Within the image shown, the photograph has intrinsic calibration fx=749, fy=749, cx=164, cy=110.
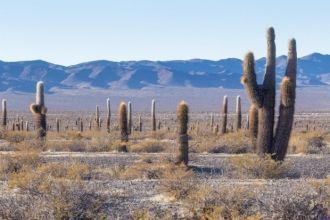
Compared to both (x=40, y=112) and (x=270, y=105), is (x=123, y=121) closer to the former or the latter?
(x=40, y=112)

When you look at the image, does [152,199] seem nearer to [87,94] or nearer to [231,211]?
[231,211]

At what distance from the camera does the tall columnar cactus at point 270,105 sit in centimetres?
2495

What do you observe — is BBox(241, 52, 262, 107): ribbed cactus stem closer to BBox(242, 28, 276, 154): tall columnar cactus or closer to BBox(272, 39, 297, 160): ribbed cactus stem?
BBox(242, 28, 276, 154): tall columnar cactus

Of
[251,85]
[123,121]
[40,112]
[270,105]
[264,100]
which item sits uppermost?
[251,85]

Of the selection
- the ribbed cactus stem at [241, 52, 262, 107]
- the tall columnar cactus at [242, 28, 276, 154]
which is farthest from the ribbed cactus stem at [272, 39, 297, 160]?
the ribbed cactus stem at [241, 52, 262, 107]

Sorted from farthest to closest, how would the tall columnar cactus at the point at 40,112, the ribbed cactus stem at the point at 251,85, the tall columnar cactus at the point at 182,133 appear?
the tall columnar cactus at the point at 40,112, the tall columnar cactus at the point at 182,133, the ribbed cactus stem at the point at 251,85

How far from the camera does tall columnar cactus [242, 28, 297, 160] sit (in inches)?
982

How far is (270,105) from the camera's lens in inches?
998

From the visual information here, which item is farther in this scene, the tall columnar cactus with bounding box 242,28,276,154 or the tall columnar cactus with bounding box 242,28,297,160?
the tall columnar cactus with bounding box 242,28,276,154

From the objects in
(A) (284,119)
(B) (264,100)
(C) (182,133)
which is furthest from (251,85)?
(C) (182,133)

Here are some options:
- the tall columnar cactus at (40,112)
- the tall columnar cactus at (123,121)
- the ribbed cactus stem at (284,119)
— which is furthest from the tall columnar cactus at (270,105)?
the tall columnar cactus at (40,112)

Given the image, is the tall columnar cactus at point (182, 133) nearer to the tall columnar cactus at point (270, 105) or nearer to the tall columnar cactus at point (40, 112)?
the tall columnar cactus at point (270, 105)

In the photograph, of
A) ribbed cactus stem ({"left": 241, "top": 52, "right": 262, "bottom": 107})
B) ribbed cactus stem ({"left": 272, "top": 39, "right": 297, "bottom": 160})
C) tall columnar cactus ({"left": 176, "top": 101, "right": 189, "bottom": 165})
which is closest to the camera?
ribbed cactus stem ({"left": 272, "top": 39, "right": 297, "bottom": 160})

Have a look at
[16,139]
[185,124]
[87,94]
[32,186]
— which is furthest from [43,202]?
[87,94]
